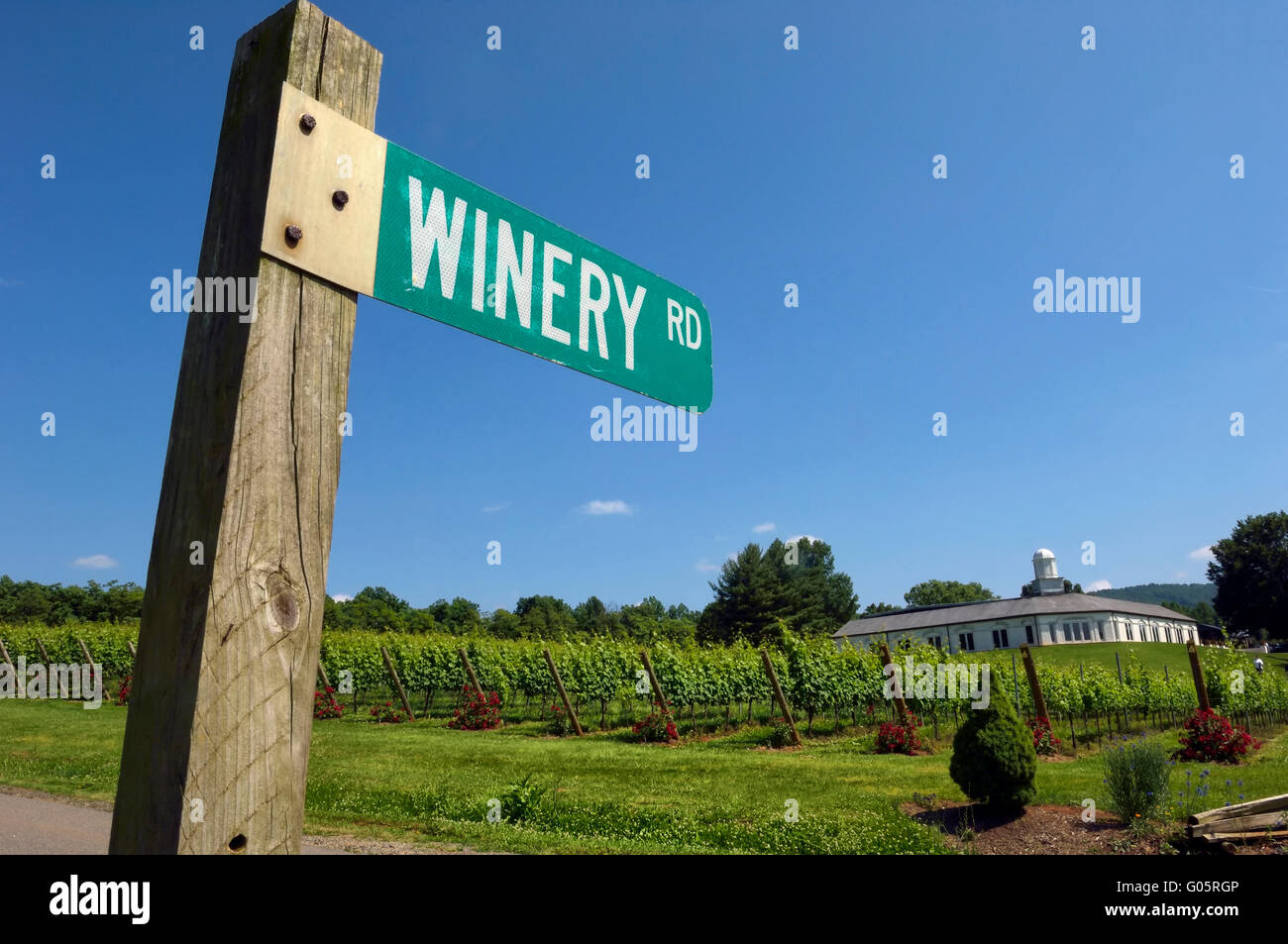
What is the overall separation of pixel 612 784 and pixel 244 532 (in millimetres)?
12608

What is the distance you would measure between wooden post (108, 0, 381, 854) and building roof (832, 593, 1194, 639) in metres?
73.5

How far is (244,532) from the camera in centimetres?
113

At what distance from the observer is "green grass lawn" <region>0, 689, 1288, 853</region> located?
27.9 ft

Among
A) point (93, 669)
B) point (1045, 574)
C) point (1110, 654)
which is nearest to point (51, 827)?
point (93, 669)

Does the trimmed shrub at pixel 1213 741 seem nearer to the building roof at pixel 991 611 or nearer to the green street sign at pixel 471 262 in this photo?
A: the green street sign at pixel 471 262

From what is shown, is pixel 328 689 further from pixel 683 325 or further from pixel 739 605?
pixel 739 605

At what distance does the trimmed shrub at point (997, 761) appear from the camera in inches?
392

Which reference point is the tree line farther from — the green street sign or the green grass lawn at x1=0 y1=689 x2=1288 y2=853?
the green street sign

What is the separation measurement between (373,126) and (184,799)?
46.8 inches

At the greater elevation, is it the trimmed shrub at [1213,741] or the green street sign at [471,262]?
the green street sign at [471,262]

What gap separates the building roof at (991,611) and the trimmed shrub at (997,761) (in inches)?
2471

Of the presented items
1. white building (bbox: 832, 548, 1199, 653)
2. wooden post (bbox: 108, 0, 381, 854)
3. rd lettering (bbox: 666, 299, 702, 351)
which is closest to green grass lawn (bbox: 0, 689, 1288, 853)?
rd lettering (bbox: 666, 299, 702, 351)

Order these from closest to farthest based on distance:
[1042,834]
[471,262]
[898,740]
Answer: [471,262], [1042,834], [898,740]

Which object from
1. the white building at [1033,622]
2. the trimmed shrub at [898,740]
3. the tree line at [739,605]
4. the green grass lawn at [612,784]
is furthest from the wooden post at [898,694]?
the white building at [1033,622]
